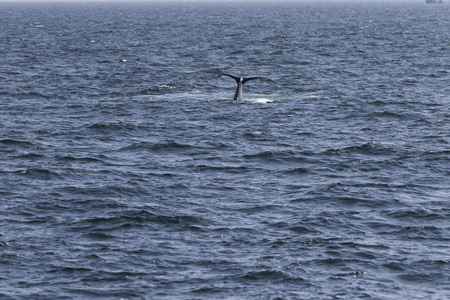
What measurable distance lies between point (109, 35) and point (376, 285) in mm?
115635

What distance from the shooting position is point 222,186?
119 feet

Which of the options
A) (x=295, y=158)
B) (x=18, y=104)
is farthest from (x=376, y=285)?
(x=18, y=104)

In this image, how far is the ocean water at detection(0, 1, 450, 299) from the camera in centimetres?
2620

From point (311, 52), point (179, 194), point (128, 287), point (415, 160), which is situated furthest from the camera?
point (311, 52)

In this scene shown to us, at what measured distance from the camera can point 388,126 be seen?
50375mm

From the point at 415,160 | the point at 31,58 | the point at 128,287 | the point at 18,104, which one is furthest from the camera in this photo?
the point at 31,58

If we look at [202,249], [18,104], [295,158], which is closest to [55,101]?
[18,104]

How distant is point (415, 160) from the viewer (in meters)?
41.2

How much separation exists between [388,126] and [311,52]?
5198 cm

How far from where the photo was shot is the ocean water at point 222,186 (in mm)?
26203

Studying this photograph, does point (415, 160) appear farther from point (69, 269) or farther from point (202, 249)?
point (69, 269)

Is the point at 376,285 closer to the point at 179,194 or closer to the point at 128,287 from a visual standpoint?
the point at 128,287

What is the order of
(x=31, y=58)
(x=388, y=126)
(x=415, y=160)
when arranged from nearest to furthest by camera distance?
(x=415, y=160)
(x=388, y=126)
(x=31, y=58)

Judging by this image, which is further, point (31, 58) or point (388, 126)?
point (31, 58)
